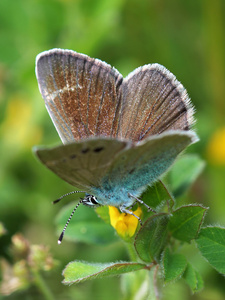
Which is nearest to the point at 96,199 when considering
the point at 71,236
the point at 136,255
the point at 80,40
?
the point at 136,255

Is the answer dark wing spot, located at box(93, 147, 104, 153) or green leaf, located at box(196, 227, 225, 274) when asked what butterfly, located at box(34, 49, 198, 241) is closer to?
dark wing spot, located at box(93, 147, 104, 153)

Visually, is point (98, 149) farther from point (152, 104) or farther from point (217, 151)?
point (217, 151)

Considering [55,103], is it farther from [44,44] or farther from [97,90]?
[44,44]

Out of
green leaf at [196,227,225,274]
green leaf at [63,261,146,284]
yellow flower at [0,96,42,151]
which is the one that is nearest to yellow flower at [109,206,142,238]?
green leaf at [63,261,146,284]

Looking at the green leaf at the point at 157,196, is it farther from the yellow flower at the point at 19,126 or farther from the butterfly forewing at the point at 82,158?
the yellow flower at the point at 19,126

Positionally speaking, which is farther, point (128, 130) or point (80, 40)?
point (80, 40)
